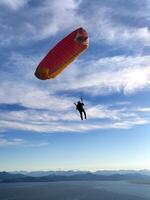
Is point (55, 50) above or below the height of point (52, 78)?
above

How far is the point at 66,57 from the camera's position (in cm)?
2905

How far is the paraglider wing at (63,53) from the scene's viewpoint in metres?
28.6

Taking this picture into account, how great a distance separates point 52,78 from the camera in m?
30.9

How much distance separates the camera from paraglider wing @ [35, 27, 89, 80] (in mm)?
28594

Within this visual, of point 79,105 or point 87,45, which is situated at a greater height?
point 87,45

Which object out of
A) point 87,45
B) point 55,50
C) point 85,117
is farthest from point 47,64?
point 85,117

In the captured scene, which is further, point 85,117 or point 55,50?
point 85,117

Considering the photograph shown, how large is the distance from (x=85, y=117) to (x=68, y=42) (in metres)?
8.50

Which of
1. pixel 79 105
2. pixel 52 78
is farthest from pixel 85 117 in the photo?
pixel 52 78

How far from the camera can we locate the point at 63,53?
28.7 metres

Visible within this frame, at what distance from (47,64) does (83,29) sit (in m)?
5.25

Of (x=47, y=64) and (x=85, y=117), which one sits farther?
(x=85, y=117)

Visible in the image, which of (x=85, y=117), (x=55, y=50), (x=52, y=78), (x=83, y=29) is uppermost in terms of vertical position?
(x=83, y=29)

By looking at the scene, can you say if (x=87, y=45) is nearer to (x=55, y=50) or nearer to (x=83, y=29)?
(x=83, y=29)
